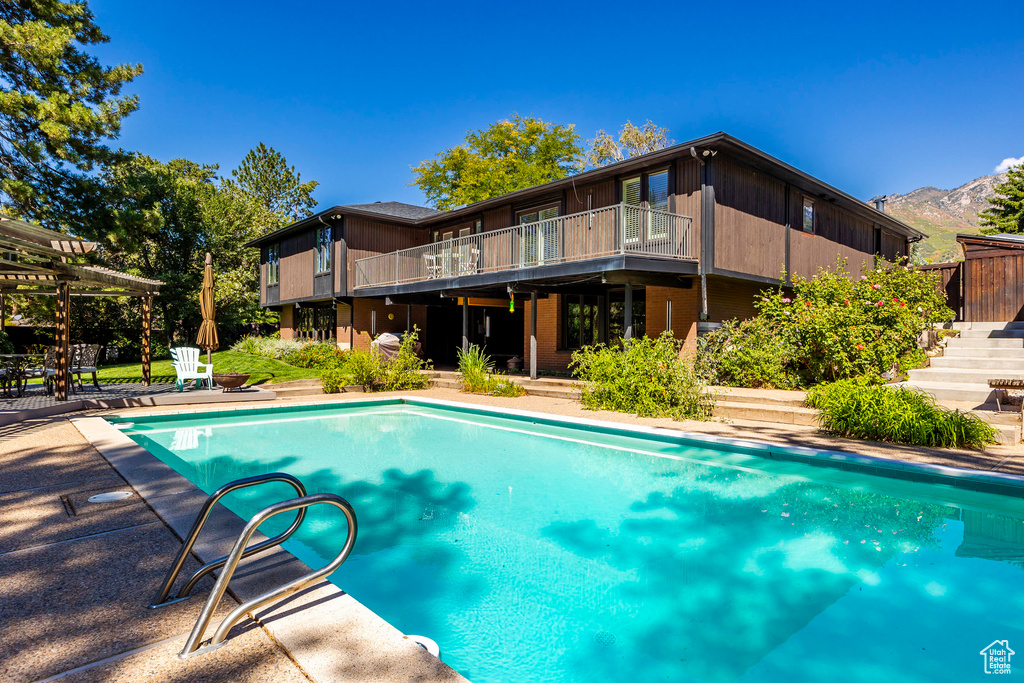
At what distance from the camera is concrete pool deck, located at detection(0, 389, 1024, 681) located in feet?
6.47

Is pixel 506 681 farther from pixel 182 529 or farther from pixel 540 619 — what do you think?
pixel 182 529

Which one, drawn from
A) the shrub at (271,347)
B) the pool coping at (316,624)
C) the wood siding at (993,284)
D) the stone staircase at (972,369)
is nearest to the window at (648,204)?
the stone staircase at (972,369)

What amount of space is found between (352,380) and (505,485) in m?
9.16

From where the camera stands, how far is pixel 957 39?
58.6 ft

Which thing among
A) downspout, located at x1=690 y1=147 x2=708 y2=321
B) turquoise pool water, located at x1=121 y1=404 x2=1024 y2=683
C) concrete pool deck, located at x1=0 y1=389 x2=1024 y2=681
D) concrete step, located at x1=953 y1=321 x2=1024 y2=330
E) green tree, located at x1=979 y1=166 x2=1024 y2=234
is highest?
green tree, located at x1=979 y1=166 x2=1024 y2=234

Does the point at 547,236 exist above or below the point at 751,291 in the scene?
above

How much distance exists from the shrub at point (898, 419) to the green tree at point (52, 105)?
23.1m

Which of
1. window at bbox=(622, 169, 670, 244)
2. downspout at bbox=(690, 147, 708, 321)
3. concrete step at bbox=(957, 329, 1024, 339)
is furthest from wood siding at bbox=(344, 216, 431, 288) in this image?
concrete step at bbox=(957, 329, 1024, 339)

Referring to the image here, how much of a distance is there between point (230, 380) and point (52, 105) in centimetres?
1280

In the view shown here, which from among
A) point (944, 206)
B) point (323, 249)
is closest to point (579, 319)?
point (323, 249)

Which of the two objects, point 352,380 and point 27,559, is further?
point 352,380

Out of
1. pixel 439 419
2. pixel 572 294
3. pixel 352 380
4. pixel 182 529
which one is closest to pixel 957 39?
pixel 572 294

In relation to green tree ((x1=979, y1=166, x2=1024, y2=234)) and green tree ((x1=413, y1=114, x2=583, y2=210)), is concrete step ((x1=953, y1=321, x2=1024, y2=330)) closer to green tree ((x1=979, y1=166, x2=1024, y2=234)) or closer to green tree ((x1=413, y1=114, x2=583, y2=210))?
green tree ((x1=979, y1=166, x2=1024, y2=234))
